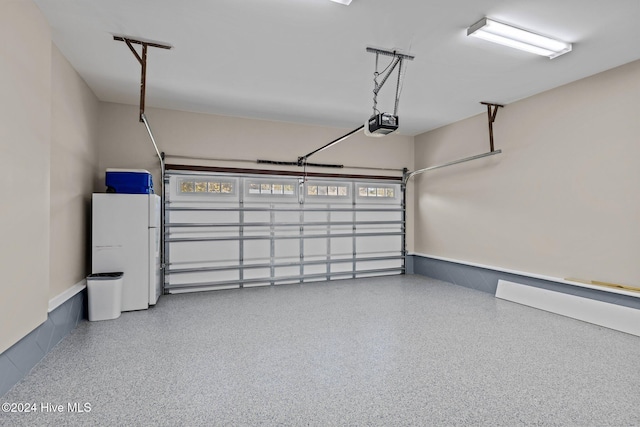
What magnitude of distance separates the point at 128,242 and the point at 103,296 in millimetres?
708

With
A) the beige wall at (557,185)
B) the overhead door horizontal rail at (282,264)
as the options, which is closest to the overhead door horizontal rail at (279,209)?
the overhead door horizontal rail at (282,264)

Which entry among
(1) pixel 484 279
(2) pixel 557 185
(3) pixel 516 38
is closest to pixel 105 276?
(3) pixel 516 38

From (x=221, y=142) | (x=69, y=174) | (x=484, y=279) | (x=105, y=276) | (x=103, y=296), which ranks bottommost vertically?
(x=484, y=279)

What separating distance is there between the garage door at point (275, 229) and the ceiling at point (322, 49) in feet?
4.93

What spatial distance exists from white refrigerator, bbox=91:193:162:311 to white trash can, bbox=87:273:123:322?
0.23 meters

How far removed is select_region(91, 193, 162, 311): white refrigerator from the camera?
13.4 ft

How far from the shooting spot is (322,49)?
11.1ft

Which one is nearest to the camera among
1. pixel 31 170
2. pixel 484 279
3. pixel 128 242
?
pixel 31 170

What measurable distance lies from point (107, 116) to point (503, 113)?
20.4 ft

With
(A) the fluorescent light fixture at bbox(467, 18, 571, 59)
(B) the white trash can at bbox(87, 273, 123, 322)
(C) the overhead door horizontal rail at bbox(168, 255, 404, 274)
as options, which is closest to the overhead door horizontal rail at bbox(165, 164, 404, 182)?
(C) the overhead door horizontal rail at bbox(168, 255, 404, 274)

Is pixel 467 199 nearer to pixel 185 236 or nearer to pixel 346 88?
pixel 346 88

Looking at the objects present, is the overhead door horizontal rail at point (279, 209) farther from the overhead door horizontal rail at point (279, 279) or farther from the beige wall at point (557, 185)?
the beige wall at point (557, 185)

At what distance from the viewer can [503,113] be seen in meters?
5.10

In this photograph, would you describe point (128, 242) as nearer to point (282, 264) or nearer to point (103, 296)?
point (103, 296)
